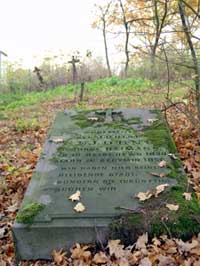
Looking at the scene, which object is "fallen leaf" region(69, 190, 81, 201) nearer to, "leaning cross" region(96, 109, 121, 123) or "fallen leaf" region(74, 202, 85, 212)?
"fallen leaf" region(74, 202, 85, 212)

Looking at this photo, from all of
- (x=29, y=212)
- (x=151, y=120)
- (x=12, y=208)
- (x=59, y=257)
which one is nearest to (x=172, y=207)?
(x=59, y=257)

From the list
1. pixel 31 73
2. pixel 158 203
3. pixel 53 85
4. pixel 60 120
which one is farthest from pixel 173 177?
pixel 31 73

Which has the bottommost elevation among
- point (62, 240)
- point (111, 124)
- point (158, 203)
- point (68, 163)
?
point (62, 240)

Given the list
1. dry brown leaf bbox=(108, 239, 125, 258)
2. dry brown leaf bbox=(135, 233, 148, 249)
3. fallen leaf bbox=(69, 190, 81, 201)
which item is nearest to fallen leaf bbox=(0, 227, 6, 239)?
fallen leaf bbox=(69, 190, 81, 201)

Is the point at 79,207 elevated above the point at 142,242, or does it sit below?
above

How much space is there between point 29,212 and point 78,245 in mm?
550

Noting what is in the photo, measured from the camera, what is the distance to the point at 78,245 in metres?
3.29

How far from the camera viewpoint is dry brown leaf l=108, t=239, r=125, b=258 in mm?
3182

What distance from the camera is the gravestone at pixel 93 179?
10.9 feet

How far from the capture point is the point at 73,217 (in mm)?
3373

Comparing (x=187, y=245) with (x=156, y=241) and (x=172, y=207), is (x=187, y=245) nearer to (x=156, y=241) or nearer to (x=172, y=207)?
(x=156, y=241)

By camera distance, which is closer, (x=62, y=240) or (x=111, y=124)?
(x=62, y=240)

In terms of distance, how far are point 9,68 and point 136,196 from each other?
76.9 feet

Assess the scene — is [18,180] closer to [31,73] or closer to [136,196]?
[136,196]
